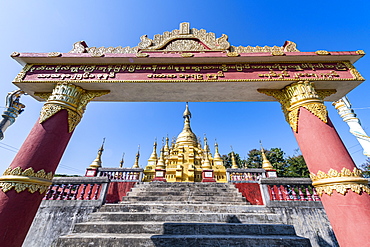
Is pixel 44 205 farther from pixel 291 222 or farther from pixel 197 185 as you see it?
pixel 291 222

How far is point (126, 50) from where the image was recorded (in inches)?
156

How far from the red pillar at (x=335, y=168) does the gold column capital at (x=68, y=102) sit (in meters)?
4.76

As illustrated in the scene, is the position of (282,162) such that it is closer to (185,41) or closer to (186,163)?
(186,163)

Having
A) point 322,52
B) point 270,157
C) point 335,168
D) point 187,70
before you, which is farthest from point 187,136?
point 270,157

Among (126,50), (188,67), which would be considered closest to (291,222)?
(188,67)

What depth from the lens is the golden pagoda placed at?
43.5ft

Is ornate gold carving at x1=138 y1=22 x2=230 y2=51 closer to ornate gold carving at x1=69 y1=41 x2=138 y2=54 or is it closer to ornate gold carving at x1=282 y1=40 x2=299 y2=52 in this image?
ornate gold carving at x1=69 y1=41 x2=138 y2=54

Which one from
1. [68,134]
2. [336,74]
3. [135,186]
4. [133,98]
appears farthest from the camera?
[135,186]

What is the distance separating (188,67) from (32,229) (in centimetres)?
612

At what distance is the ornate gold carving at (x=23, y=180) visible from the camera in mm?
2564

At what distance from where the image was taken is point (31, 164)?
2746 mm

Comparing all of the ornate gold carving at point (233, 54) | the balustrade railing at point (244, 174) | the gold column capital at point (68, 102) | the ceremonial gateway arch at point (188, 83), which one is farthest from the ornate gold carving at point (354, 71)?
the balustrade railing at point (244, 174)

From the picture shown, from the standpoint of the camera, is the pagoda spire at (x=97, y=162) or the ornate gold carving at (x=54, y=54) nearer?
the ornate gold carving at (x=54, y=54)

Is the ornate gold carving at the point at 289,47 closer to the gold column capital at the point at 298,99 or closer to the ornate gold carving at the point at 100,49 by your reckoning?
the gold column capital at the point at 298,99
